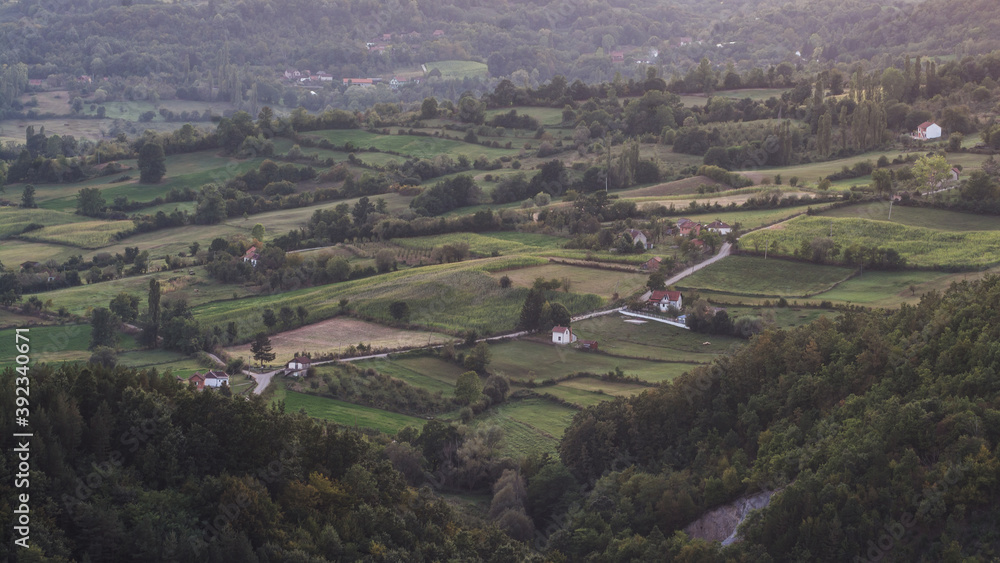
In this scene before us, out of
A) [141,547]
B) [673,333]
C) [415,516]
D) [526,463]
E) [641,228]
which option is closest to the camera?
[141,547]

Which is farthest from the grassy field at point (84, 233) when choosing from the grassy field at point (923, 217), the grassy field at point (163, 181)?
the grassy field at point (923, 217)

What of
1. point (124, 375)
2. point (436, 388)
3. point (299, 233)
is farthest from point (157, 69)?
point (124, 375)

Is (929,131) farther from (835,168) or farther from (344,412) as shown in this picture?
(344,412)

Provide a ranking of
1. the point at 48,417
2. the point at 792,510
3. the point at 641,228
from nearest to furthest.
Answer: the point at 48,417, the point at 792,510, the point at 641,228

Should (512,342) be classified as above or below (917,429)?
below

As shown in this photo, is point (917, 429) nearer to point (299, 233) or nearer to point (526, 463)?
point (526, 463)

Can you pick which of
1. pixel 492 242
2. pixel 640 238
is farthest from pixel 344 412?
pixel 492 242
